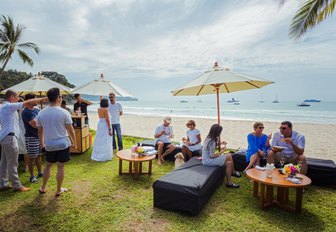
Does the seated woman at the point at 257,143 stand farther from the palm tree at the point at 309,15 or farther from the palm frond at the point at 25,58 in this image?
the palm frond at the point at 25,58

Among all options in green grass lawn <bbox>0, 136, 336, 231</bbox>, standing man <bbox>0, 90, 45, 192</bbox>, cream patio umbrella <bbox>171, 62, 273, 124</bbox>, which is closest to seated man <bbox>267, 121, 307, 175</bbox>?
green grass lawn <bbox>0, 136, 336, 231</bbox>

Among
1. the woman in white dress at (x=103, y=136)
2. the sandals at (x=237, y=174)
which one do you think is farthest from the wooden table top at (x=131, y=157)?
the sandals at (x=237, y=174)

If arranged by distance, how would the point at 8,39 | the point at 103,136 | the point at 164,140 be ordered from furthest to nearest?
the point at 8,39
the point at 164,140
the point at 103,136

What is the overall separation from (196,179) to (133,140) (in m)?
6.28

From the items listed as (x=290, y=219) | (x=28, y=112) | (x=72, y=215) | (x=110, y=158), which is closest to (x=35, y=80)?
(x=28, y=112)

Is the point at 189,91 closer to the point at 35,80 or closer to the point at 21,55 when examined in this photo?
the point at 35,80

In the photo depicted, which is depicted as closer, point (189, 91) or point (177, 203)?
point (177, 203)

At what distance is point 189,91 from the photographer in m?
6.27

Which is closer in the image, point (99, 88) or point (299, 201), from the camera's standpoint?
point (299, 201)

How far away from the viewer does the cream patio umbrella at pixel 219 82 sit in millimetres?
4684

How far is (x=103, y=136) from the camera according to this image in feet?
20.3

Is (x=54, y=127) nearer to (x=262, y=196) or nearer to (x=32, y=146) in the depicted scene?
(x=32, y=146)

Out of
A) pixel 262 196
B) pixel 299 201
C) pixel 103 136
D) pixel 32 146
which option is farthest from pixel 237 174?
pixel 32 146

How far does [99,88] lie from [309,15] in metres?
7.26
